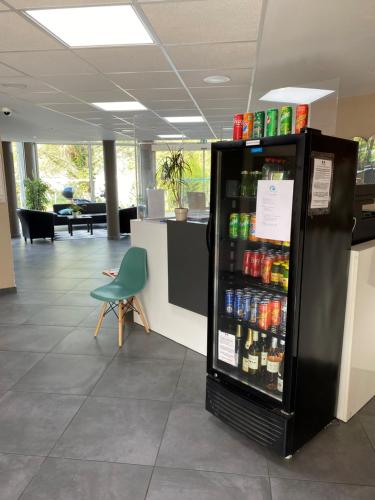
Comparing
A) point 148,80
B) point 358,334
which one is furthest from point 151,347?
point 148,80

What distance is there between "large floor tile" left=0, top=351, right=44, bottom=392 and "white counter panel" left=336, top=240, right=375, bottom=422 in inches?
96.8

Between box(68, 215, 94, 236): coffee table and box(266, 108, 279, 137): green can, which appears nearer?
box(266, 108, 279, 137): green can

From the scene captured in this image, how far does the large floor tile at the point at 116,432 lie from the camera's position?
2121 millimetres

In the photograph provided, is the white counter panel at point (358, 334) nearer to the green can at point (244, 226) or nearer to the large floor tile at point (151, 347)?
the green can at point (244, 226)

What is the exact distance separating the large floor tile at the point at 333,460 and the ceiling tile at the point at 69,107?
16.1ft

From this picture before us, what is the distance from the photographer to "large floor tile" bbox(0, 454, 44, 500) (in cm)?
187

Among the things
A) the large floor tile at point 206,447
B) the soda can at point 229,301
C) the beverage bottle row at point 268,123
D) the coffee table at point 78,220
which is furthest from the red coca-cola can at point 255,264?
the coffee table at point 78,220

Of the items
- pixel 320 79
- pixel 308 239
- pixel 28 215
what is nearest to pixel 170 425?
pixel 308 239

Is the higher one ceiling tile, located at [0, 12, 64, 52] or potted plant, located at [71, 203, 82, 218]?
ceiling tile, located at [0, 12, 64, 52]

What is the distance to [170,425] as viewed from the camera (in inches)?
93.4

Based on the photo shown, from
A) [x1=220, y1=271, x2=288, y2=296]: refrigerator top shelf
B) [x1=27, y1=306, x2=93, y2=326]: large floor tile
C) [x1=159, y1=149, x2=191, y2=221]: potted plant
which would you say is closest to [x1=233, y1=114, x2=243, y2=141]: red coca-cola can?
[x1=220, y1=271, x2=288, y2=296]: refrigerator top shelf

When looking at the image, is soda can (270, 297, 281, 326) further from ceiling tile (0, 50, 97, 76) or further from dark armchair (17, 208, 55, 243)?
dark armchair (17, 208, 55, 243)

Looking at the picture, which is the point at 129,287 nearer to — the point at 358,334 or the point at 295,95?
the point at 358,334

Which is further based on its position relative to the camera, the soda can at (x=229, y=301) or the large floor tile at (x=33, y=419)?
the soda can at (x=229, y=301)
